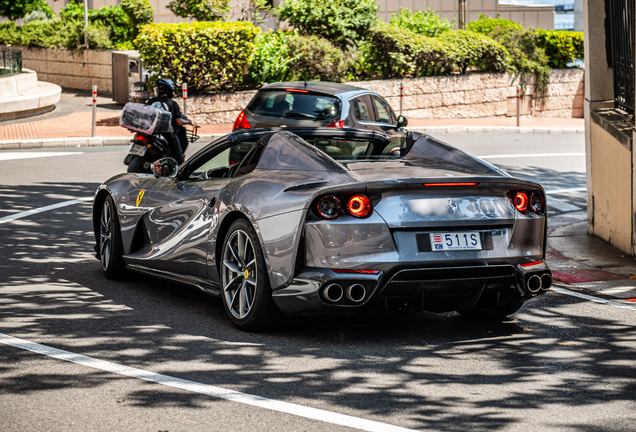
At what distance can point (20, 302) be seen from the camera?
6875 mm

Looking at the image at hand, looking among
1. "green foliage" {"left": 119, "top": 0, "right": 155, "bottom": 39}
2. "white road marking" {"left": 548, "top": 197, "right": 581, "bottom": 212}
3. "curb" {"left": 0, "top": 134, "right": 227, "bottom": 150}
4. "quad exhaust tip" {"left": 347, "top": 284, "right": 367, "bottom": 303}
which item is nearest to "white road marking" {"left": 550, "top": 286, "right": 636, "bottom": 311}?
"quad exhaust tip" {"left": 347, "top": 284, "right": 367, "bottom": 303}

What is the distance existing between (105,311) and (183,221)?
0.86 m

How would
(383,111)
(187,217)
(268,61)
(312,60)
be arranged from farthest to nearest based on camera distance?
(312,60) → (268,61) → (383,111) → (187,217)

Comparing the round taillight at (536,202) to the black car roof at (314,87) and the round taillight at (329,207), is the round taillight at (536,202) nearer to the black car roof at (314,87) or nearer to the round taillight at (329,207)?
the round taillight at (329,207)

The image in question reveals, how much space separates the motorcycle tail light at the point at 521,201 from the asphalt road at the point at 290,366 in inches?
34.1

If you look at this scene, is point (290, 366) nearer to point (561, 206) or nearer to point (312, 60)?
point (561, 206)

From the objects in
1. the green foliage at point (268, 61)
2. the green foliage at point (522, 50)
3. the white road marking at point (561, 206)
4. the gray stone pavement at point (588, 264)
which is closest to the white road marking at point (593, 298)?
the gray stone pavement at point (588, 264)

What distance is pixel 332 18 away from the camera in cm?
2683

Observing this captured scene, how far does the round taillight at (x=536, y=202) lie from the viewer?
5973 millimetres

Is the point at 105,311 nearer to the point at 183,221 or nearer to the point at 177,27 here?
the point at 183,221

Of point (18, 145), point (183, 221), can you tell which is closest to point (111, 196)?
point (183, 221)

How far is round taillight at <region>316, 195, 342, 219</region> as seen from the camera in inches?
217

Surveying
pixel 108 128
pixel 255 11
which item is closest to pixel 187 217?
pixel 108 128

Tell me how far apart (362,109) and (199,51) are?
9734 millimetres
